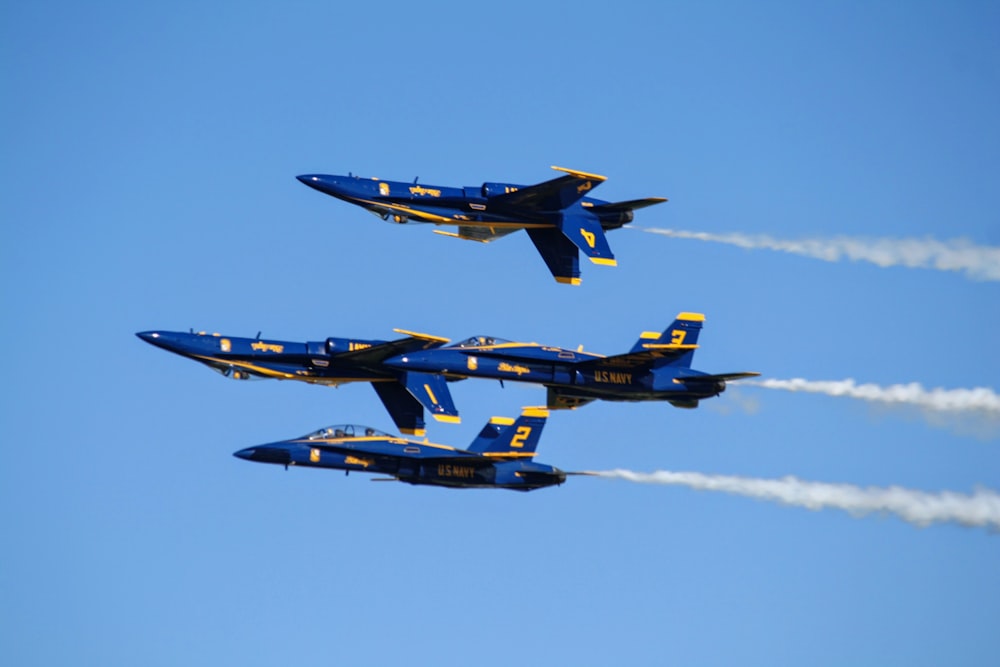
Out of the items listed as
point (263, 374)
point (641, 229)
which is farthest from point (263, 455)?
point (641, 229)

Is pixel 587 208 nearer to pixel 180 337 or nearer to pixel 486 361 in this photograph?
pixel 486 361

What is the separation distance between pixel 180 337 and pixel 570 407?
17181mm

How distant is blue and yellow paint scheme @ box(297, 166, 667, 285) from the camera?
254ft

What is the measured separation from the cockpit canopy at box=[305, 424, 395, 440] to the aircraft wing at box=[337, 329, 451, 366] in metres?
3.64

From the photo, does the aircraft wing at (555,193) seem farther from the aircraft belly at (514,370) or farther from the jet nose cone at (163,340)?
the jet nose cone at (163,340)

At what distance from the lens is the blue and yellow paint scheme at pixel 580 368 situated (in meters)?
74.1

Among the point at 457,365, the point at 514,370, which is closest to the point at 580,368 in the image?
the point at 514,370

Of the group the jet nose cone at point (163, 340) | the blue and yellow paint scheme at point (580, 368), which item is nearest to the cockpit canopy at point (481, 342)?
the blue and yellow paint scheme at point (580, 368)

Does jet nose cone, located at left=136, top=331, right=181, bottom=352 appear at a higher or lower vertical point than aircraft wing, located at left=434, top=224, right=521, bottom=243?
lower

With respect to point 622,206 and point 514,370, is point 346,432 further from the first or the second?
point 622,206

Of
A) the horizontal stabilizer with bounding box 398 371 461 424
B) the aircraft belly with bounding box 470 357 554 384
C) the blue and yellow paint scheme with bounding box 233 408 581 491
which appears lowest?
the blue and yellow paint scheme with bounding box 233 408 581 491

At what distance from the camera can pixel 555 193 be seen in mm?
77188

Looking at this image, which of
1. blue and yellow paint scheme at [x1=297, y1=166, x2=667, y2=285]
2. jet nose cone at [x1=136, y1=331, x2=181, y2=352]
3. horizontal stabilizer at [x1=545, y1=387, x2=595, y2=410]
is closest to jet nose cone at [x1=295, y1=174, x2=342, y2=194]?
blue and yellow paint scheme at [x1=297, y1=166, x2=667, y2=285]

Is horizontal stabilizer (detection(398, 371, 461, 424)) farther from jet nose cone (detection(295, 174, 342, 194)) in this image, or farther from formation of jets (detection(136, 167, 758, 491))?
jet nose cone (detection(295, 174, 342, 194))
